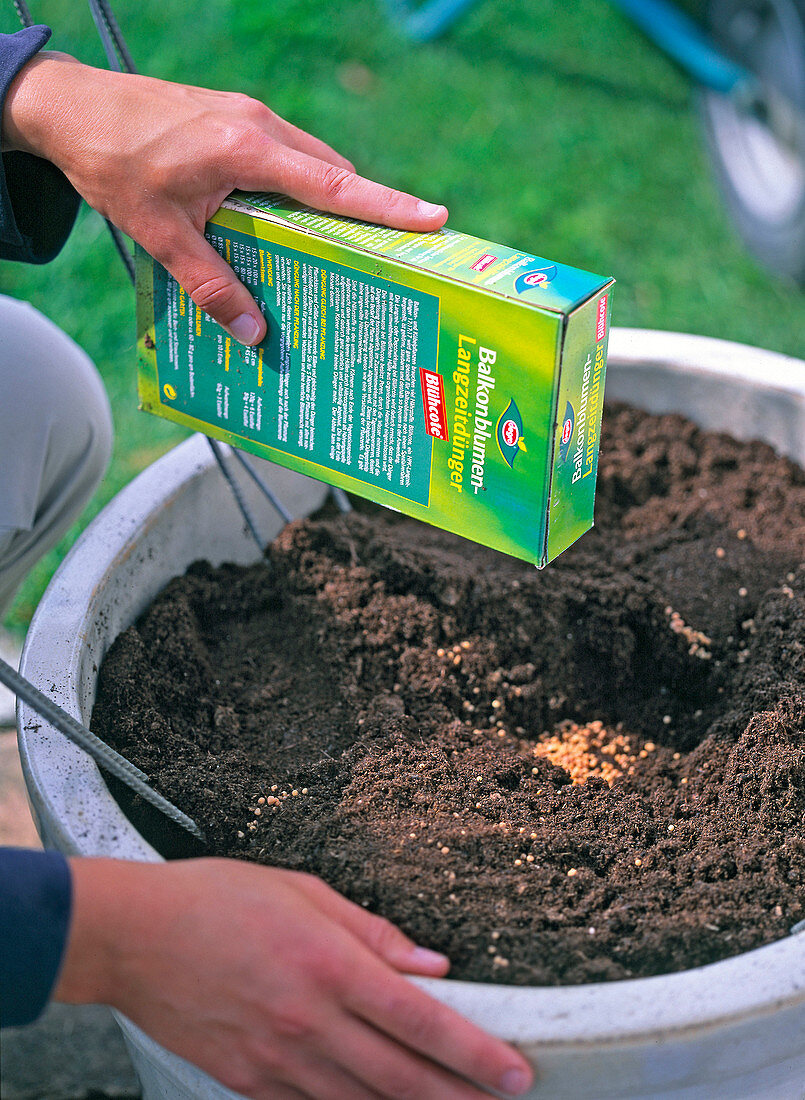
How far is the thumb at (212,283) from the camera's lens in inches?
38.1

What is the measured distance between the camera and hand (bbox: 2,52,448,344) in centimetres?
94

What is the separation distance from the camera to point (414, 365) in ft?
3.01

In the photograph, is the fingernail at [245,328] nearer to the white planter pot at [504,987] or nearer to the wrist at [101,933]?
the white planter pot at [504,987]

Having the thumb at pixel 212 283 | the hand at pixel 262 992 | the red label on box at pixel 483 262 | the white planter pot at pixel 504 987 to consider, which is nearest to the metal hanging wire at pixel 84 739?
the white planter pot at pixel 504 987

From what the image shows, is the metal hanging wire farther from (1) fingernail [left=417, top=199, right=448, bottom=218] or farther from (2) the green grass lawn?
(2) the green grass lawn

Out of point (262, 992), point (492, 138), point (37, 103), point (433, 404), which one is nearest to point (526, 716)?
point (433, 404)

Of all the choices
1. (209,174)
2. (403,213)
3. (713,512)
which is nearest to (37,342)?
(209,174)

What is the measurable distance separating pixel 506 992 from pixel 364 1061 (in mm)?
108

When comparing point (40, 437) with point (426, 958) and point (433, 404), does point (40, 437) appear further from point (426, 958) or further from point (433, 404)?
point (426, 958)

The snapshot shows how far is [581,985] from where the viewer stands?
0.78 meters

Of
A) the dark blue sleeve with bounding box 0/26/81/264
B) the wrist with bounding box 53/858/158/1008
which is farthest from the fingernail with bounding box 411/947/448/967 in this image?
the dark blue sleeve with bounding box 0/26/81/264

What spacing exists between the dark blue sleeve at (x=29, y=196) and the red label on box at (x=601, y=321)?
23.6 inches

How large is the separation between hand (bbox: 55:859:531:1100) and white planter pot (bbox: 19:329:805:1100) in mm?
39

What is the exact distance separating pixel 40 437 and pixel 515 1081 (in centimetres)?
86
